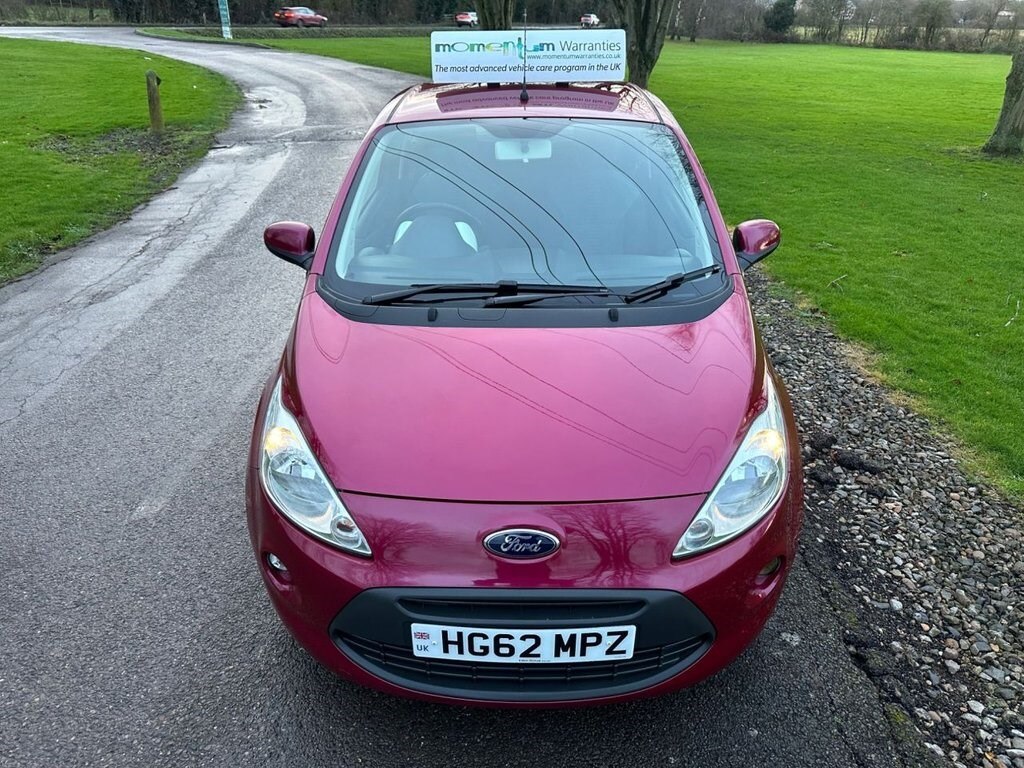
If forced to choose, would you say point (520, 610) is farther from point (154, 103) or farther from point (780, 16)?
point (780, 16)

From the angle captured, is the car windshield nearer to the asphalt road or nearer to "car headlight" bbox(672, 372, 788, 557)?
"car headlight" bbox(672, 372, 788, 557)

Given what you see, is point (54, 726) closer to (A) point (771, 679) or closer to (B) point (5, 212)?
(A) point (771, 679)

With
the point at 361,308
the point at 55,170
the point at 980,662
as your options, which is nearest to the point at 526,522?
the point at 361,308

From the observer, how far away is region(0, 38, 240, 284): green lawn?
8148mm

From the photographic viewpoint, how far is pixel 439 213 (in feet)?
10.9

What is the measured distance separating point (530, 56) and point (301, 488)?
3570 millimetres

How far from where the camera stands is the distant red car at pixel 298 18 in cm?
4469

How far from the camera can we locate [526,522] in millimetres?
2072

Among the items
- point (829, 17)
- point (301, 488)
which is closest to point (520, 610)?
point (301, 488)

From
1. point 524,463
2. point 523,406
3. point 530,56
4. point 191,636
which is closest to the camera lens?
point 524,463

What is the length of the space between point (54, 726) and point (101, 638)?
399 mm

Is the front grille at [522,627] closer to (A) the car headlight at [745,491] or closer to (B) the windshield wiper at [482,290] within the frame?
(A) the car headlight at [745,491]

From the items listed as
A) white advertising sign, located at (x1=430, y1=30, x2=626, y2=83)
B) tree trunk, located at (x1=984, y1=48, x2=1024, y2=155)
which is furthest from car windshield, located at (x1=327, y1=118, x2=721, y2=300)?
tree trunk, located at (x1=984, y1=48, x2=1024, y2=155)

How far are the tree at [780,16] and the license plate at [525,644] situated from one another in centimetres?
6539
